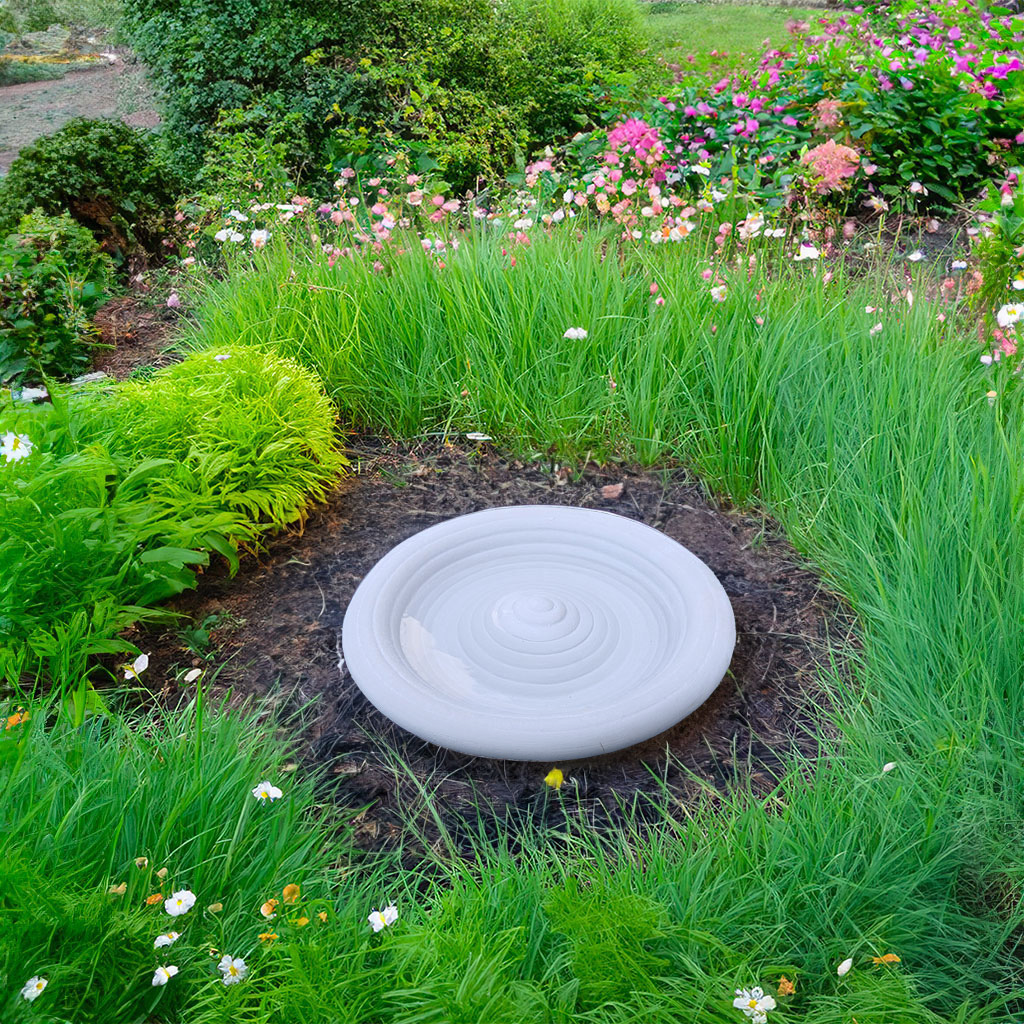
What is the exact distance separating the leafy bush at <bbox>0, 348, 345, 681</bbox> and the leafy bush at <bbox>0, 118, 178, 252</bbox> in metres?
2.34

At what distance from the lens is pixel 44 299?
3.79 metres

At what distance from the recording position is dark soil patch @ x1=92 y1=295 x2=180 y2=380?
3.95 metres

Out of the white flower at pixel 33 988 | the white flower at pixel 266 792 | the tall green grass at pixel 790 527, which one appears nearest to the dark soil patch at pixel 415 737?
the tall green grass at pixel 790 527

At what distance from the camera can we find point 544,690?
7.03 ft

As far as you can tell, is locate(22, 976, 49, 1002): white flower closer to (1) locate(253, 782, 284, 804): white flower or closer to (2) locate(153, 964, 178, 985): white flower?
(2) locate(153, 964, 178, 985): white flower

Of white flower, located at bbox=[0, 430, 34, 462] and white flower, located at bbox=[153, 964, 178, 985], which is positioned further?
white flower, located at bbox=[0, 430, 34, 462]

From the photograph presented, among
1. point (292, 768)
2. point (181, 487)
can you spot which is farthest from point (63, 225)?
point (292, 768)

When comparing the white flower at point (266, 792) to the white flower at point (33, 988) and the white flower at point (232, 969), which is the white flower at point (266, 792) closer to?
the white flower at point (232, 969)

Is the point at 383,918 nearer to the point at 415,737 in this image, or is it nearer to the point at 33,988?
the point at 33,988

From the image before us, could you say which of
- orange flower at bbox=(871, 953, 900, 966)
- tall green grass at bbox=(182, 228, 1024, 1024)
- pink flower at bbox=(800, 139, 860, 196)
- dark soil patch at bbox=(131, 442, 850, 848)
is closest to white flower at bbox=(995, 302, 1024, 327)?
tall green grass at bbox=(182, 228, 1024, 1024)

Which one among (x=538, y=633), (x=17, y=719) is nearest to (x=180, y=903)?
(x=17, y=719)

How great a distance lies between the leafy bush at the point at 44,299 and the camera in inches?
144

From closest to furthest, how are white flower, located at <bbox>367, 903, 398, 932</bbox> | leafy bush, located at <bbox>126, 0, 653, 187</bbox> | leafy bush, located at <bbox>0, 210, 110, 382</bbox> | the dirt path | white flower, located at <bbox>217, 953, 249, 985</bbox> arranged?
1. white flower, located at <bbox>217, 953, 249, 985</bbox>
2. white flower, located at <bbox>367, 903, 398, 932</bbox>
3. leafy bush, located at <bbox>0, 210, 110, 382</bbox>
4. leafy bush, located at <bbox>126, 0, 653, 187</bbox>
5. the dirt path

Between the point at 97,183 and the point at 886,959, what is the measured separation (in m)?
4.97
